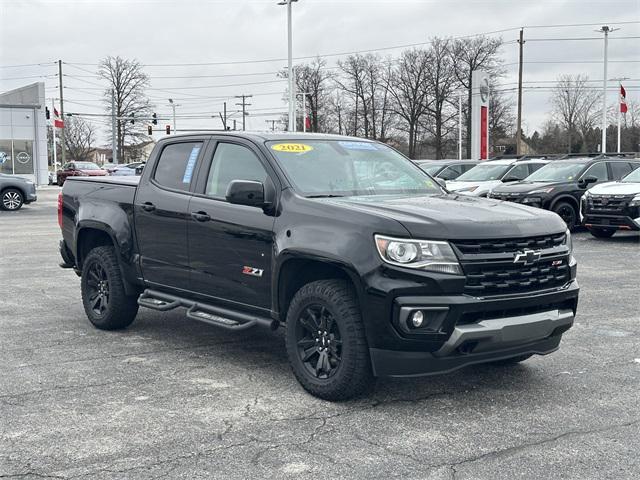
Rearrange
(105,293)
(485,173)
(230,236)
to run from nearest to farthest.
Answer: (230,236) → (105,293) → (485,173)

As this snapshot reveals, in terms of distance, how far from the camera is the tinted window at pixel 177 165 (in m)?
6.36

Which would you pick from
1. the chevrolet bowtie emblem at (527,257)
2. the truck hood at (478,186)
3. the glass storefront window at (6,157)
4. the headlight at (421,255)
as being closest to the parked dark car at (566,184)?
the truck hood at (478,186)

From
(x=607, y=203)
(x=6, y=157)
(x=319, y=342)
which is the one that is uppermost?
(x=6, y=157)

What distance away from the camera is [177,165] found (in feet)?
21.4

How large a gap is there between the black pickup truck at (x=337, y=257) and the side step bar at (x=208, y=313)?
1 centimetres

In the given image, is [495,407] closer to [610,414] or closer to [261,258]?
[610,414]

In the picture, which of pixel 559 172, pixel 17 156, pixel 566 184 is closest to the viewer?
pixel 566 184

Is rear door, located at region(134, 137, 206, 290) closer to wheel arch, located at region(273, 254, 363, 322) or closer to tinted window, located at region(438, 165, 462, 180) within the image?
wheel arch, located at region(273, 254, 363, 322)

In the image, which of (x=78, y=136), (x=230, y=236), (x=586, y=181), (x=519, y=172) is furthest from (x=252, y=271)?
(x=78, y=136)

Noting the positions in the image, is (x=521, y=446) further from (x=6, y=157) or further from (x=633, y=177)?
(x=6, y=157)

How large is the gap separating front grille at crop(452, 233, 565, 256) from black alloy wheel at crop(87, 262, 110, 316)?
3667mm

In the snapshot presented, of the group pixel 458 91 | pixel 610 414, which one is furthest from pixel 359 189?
pixel 458 91

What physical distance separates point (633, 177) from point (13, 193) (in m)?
18.7

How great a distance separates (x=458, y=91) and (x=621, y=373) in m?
64.2
